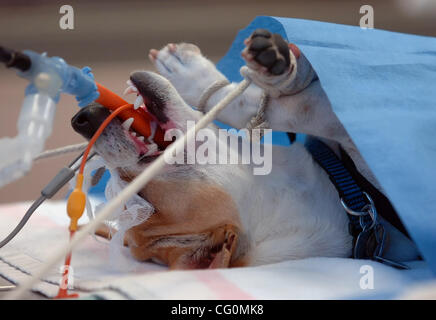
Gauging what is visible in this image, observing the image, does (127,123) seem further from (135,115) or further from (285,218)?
(285,218)

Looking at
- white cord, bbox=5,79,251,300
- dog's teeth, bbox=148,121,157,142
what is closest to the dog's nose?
dog's teeth, bbox=148,121,157,142

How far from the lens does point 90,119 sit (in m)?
0.94

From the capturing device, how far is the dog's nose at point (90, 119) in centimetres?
94

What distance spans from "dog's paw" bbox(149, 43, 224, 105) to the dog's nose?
12.6 inches

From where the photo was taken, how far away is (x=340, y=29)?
1194 millimetres

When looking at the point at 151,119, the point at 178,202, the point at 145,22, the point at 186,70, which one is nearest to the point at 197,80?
the point at 186,70

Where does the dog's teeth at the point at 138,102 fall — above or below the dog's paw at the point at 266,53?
below

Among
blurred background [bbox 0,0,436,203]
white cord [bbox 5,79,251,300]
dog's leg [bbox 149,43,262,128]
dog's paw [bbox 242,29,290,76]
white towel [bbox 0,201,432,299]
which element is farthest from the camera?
blurred background [bbox 0,0,436,203]

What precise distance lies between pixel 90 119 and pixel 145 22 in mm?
2513

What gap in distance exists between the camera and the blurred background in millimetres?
3076

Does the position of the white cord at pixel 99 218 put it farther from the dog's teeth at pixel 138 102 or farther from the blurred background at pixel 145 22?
the blurred background at pixel 145 22

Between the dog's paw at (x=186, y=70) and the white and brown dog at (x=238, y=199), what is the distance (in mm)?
156

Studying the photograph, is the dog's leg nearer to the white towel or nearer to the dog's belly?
the dog's belly

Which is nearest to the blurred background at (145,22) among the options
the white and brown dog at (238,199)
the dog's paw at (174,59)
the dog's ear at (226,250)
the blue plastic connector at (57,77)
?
the dog's paw at (174,59)
